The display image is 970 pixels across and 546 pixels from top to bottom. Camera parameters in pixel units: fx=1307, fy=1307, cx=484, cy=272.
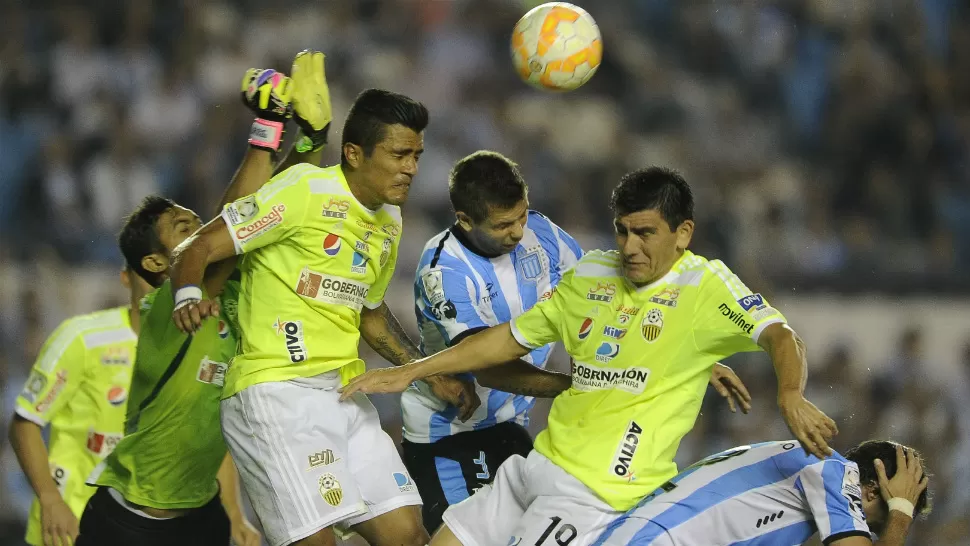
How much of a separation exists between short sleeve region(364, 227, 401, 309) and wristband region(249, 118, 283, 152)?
68cm

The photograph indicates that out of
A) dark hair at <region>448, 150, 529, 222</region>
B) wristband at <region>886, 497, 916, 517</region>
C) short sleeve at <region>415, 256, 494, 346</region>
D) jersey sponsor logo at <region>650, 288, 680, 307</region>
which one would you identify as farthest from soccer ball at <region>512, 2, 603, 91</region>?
wristband at <region>886, 497, 916, 517</region>

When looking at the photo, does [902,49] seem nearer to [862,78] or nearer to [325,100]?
[862,78]

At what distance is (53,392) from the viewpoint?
21.6 feet

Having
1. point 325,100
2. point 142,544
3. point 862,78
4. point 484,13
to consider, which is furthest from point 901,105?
point 142,544

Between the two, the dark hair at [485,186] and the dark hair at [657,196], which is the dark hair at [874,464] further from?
the dark hair at [485,186]

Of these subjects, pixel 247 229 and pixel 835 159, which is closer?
pixel 247 229

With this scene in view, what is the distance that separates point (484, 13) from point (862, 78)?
382cm

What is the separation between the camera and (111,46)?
40.8 ft

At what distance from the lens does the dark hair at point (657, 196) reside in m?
4.82

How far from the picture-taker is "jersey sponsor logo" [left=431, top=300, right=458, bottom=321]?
5871mm

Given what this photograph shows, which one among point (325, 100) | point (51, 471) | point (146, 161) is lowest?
point (51, 471)

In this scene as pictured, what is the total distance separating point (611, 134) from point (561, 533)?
8.28 metres

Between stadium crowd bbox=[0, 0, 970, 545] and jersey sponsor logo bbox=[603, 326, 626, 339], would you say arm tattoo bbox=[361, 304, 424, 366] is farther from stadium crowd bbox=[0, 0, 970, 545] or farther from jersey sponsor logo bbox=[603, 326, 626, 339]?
stadium crowd bbox=[0, 0, 970, 545]

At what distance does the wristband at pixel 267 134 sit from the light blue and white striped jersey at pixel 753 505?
2174mm
